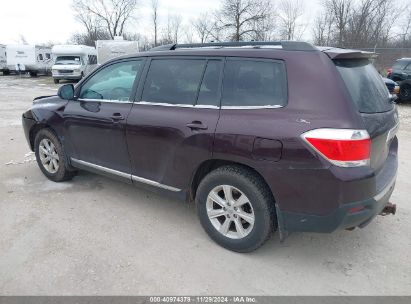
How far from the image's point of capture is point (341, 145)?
2676 millimetres

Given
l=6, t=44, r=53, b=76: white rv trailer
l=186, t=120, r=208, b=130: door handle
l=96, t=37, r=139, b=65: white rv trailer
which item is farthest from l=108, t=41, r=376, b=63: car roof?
l=6, t=44, r=53, b=76: white rv trailer

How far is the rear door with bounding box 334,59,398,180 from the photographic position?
2881 mm

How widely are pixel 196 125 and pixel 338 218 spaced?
1413 mm

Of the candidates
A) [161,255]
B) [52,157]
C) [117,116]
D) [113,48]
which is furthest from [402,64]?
[113,48]

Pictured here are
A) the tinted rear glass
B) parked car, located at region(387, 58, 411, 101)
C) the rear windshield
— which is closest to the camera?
the rear windshield

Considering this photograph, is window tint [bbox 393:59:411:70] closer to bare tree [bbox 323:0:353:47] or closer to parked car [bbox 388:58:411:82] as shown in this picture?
parked car [bbox 388:58:411:82]

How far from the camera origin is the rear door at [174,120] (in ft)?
10.9

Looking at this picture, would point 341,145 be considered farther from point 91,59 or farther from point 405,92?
point 91,59

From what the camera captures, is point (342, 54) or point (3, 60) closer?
point (342, 54)

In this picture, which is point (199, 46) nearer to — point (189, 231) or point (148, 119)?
point (148, 119)

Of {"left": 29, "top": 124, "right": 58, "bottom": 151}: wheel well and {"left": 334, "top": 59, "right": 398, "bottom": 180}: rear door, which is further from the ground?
{"left": 334, "top": 59, "right": 398, "bottom": 180}: rear door

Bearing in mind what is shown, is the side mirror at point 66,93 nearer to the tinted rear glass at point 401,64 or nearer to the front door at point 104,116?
the front door at point 104,116

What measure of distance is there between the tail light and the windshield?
2462 centimetres

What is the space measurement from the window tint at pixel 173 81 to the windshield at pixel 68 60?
22957 millimetres
